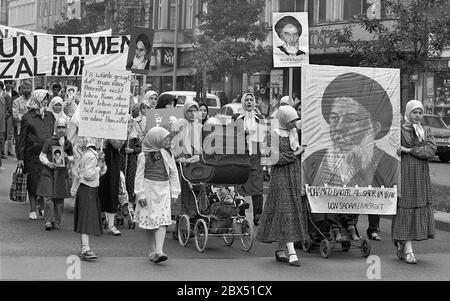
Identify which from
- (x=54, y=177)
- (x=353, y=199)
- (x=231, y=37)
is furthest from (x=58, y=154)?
(x=231, y=37)

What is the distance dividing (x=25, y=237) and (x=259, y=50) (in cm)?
3099

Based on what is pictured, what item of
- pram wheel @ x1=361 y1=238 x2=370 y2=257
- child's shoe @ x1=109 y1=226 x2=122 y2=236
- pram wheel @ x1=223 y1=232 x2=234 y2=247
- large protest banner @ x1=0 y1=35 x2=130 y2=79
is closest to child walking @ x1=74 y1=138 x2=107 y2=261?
child's shoe @ x1=109 y1=226 x2=122 y2=236

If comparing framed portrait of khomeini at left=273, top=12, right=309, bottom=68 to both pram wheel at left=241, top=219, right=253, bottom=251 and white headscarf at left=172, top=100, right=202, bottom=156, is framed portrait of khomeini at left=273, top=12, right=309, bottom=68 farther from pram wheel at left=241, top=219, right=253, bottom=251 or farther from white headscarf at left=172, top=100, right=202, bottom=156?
pram wheel at left=241, top=219, right=253, bottom=251

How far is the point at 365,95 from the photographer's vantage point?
11.4 m

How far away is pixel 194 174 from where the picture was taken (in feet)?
37.8

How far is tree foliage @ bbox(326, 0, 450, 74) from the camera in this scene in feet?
57.3

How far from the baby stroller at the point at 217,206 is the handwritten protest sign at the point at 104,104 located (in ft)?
3.27

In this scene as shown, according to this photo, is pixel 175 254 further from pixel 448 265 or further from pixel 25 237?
pixel 448 265

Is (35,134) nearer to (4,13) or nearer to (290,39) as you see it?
(290,39)

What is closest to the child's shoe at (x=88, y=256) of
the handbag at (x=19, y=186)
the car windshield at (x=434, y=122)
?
the handbag at (x=19, y=186)

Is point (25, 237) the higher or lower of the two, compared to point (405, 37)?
lower

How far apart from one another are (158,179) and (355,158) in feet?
8.33
